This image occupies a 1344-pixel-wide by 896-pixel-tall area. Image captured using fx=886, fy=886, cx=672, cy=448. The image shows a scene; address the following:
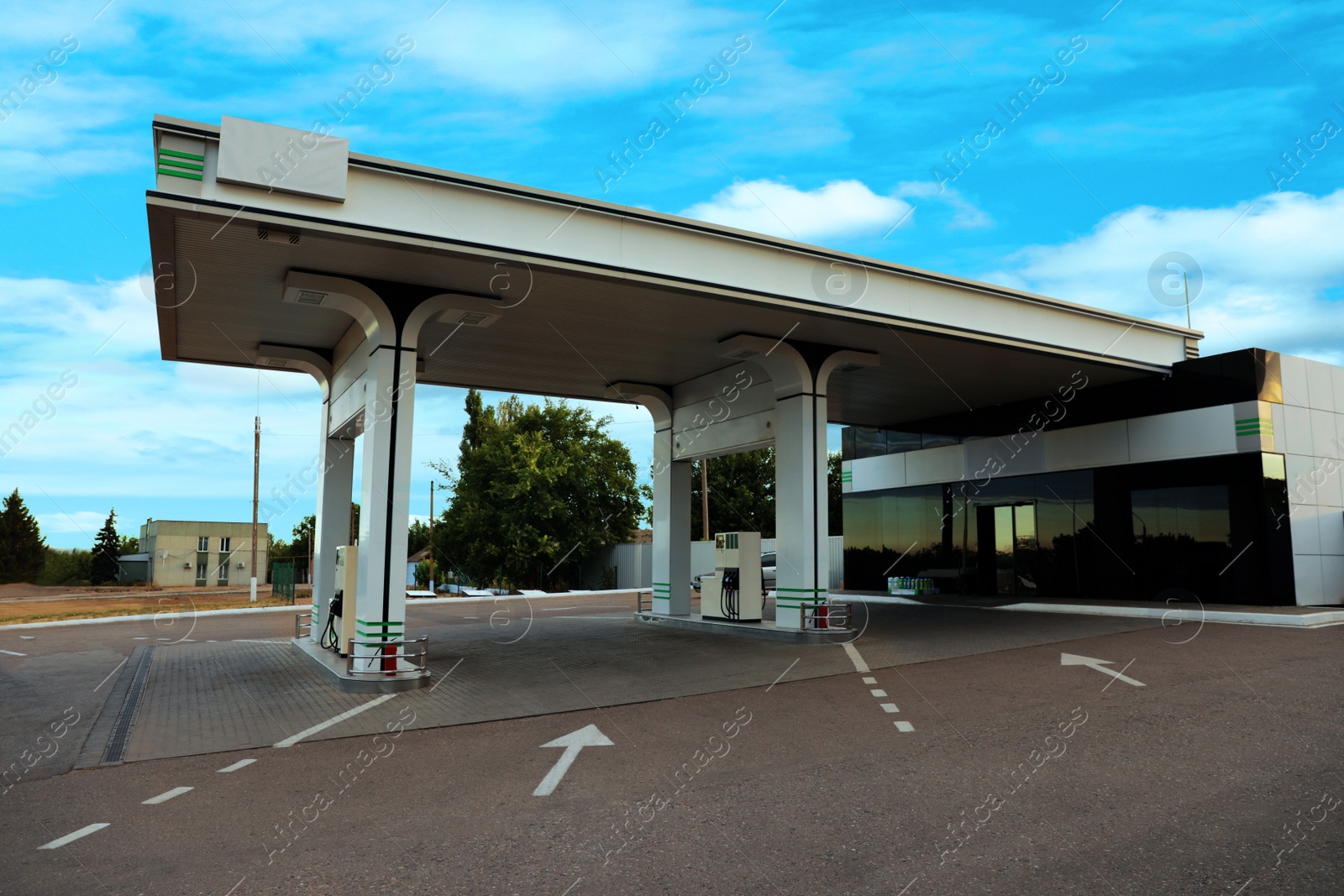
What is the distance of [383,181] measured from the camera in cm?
1044

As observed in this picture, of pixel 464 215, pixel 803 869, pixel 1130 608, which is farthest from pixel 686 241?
pixel 1130 608

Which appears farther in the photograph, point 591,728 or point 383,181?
point 383,181

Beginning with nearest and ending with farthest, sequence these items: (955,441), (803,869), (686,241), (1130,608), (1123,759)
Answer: (803,869)
(1123,759)
(686,241)
(1130,608)
(955,441)

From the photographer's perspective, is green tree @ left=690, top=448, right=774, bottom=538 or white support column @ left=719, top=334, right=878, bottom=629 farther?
green tree @ left=690, top=448, right=774, bottom=538

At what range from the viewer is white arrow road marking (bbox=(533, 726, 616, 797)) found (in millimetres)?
6672

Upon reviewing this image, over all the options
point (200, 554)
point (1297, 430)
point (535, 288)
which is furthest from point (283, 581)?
point (200, 554)

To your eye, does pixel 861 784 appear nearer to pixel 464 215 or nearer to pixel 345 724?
pixel 345 724

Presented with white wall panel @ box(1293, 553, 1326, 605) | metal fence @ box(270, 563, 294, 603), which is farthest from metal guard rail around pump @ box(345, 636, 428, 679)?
metal fence @ box(270, 563, 294, 603)

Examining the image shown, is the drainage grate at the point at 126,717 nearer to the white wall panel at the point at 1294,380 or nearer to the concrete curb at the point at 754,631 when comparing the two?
the concrete curb at the point at 754,631

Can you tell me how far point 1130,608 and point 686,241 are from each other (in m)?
13.1

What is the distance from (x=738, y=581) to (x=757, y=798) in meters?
11.7

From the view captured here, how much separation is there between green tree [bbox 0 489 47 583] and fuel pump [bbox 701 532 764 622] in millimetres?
65349

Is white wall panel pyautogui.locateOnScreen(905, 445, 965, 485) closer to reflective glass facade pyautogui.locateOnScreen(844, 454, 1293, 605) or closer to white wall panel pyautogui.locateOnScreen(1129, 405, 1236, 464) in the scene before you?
reflective glass facade pyautogui.locateOnScreen(844, 454, 1293, 605)

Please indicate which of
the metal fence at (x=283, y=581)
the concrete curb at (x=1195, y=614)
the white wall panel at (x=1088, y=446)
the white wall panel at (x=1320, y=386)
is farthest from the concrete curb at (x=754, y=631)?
the metal fence at (x=283, y=581)
